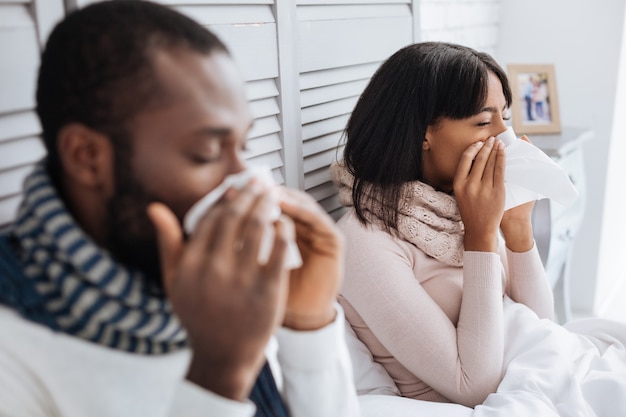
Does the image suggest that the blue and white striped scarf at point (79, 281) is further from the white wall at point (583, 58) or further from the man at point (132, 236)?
the white wall at point (583, 58)

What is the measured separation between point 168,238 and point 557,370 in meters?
0.90

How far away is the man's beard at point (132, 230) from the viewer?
69cm

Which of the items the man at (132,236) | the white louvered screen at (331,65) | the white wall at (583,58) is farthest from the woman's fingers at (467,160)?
the white wall at (583,58)

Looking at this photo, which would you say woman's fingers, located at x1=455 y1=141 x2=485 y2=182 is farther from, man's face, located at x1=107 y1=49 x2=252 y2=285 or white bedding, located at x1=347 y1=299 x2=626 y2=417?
man's face, located at x1=107 y1=49 x2=252 y2=285

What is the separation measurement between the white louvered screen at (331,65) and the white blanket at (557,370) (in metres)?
0.52

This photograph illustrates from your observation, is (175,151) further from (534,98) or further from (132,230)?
(534,98)

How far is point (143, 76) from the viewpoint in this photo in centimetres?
67

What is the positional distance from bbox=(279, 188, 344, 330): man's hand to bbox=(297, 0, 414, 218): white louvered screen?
66 cm


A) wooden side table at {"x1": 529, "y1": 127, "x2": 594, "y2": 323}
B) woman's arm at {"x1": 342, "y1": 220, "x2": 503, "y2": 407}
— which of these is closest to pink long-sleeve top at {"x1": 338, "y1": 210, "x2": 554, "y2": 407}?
woman's arm at {"x1": 342, "y1": 220, "x2": 503, "y2": 407}

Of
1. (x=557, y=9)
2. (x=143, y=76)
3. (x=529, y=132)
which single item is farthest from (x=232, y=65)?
(x=557, y=9)

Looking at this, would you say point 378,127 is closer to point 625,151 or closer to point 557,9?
point 557,9

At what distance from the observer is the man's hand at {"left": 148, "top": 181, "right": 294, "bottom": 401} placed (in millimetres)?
618

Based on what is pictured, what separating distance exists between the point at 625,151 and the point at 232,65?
105 inches

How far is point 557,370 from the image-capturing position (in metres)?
1.26
